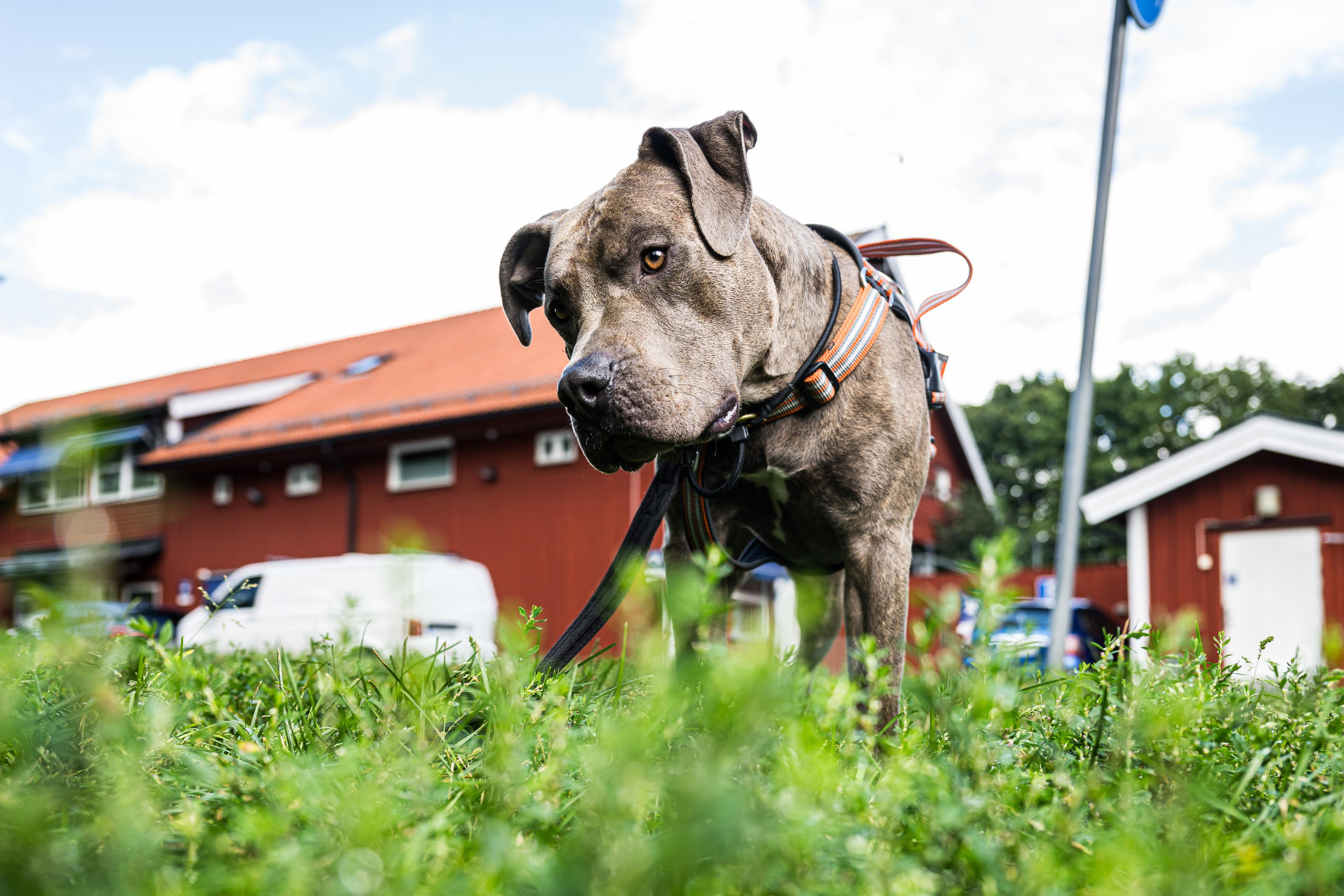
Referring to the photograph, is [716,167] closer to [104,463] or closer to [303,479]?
[104,463]

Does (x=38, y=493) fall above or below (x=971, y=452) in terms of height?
below

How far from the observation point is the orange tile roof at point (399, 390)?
67.6 feet

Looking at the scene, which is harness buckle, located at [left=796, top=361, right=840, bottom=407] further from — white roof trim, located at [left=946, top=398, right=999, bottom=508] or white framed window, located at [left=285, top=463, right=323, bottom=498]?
white roof trim, located at [left=946, top=398, right=999, bottom=508]

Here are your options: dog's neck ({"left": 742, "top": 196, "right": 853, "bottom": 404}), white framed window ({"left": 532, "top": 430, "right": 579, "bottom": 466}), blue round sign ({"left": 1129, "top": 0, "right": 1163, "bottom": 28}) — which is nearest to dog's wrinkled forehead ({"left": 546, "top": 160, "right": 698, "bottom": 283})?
dog's neck ({"left": 742, "top": 196, "right": 853, "bottom": 404})

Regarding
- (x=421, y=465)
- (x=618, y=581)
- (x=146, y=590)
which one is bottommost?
(x=146, y=590)

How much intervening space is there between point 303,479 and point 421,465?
11.6ft

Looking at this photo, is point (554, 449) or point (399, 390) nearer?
point (554, 449)

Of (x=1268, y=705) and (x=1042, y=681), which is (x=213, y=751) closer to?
(x=1042, y=681)

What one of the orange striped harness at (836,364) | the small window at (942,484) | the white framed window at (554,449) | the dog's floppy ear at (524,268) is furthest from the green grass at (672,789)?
the small window at (942,484)

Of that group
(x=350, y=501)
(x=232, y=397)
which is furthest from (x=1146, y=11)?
(x=232, y=397)

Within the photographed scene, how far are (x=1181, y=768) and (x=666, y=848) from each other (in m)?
0.89

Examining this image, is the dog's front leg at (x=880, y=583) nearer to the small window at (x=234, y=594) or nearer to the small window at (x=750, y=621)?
the small window at (x=750, y=621)

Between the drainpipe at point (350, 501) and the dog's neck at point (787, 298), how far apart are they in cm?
2099

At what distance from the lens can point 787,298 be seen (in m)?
2.47
